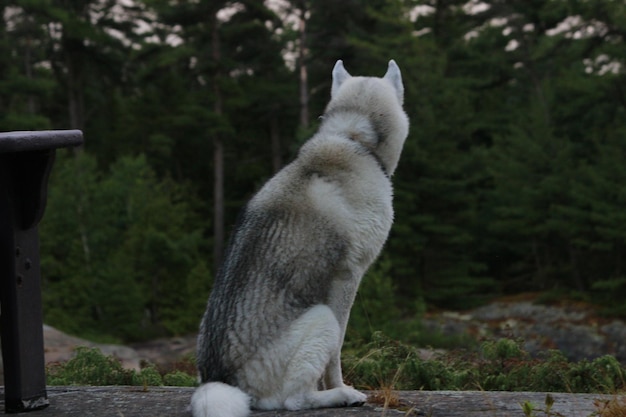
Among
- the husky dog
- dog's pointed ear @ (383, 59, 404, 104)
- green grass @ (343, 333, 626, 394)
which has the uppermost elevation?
dog's pointed ear @ (383, 59, 404, 104)

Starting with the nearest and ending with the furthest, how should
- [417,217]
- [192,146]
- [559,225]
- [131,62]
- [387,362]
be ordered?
[387,362]
[559,225]
[417,217]
[131,62]
[192,146]

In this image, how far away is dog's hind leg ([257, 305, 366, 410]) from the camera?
179 inches

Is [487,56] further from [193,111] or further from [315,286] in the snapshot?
[315,286]

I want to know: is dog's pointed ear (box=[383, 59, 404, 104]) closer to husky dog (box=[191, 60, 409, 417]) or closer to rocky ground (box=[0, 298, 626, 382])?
husky dog (box=[191, 60, 409, 417])

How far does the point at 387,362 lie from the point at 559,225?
884 inches

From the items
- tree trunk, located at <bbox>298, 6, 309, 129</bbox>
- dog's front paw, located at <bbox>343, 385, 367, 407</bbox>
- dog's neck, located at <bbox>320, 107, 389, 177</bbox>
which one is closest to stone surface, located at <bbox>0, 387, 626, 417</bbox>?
dog's front paw, located at <bbox>343, 385, 367, 407</bbox>

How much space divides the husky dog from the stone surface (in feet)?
0.67

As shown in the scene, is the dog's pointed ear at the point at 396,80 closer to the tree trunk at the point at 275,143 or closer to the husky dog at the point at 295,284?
the husky dog at the point at 295,284

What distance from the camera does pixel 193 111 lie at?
32594 millimetres

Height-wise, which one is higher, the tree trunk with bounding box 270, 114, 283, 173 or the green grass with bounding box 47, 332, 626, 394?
the tree trunk with bounding box 270, 114, 283, 173

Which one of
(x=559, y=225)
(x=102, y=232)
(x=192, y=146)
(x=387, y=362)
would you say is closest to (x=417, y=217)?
(x=559, y=225)

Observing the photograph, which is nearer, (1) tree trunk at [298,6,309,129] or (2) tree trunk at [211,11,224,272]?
(2) tree trunk at [211,11,224,272]

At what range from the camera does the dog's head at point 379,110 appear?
5.25 metres

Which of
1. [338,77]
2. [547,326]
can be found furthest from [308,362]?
[547,326]
